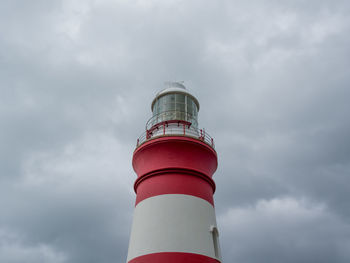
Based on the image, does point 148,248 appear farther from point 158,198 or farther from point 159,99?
point 159,99

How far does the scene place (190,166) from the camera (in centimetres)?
1100

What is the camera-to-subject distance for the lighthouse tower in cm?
952

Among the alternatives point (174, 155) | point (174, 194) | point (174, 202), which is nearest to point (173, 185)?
point (174, 194)

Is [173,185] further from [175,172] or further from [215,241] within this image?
[215,241]

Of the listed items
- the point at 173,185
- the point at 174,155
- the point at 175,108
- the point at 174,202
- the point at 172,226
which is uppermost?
the point at 175,108

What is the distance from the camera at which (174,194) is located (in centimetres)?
1033

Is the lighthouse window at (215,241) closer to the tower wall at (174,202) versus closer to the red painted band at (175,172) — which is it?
the tower wall at (174,202)

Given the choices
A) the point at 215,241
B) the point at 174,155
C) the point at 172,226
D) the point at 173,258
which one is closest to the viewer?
the point at 173,258

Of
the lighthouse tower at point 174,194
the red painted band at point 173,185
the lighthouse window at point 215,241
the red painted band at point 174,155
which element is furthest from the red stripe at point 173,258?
the red painted band at point 174,155

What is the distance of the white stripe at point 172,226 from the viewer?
950 centimetres

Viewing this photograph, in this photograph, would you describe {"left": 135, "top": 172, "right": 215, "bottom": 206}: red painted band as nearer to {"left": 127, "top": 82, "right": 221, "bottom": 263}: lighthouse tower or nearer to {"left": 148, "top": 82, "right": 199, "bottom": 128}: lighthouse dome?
{"left": 127, "top": 82, "right": 221, "bottom": 263}: lighthouse tower

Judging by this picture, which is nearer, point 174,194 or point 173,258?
point 173,258

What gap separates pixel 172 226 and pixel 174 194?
1.06m

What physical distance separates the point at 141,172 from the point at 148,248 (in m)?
2.88
